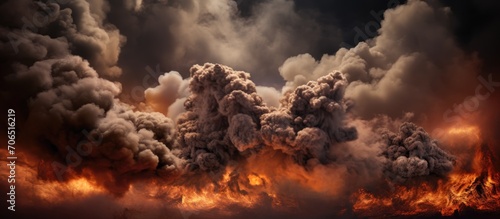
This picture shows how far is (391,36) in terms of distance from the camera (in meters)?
31.2

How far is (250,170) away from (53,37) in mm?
15574

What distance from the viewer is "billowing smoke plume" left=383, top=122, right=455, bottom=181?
24.3 metres

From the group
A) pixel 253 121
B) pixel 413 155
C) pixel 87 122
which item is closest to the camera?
pixel 87 122

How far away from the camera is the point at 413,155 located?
24.4 meters

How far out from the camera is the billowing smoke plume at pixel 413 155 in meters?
24.3

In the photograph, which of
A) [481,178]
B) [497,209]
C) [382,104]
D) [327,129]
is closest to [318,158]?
[327,129]

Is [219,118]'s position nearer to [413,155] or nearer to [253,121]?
[253,121]

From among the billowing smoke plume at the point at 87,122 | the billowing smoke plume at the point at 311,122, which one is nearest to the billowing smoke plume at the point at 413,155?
the billowing smoke plume at the point at 311,122

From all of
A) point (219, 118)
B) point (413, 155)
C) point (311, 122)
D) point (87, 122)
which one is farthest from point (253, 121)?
point (413, 155)

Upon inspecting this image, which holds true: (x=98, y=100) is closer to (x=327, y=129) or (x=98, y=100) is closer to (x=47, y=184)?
(x=47, y=184)

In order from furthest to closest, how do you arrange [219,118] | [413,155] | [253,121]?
[219,118] → [413,155] → [253,121]

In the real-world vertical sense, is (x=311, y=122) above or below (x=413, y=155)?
above

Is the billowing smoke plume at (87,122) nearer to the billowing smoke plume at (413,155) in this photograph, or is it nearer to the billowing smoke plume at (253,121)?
the billowing smoke plume at (253,121)

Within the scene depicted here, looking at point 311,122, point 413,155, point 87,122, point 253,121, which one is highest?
point 87,122
